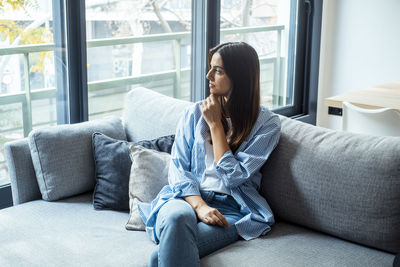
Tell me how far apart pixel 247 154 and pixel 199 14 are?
5.63ft

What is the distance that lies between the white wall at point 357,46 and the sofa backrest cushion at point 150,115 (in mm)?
2268

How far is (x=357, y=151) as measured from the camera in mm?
1925

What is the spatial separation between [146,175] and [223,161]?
36 cm

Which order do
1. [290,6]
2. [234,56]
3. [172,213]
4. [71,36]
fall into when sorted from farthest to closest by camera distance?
[290,6], [71,36], [234,56], [172,213]

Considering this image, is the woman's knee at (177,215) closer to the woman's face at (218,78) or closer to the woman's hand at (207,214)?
the woman's hand at (207,214)

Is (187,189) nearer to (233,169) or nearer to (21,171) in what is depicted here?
(233,169)

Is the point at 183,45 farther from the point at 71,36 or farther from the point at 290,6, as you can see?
the point at 290,6

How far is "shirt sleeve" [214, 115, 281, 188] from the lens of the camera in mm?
2000

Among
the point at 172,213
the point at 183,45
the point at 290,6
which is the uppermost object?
the point at 290,6

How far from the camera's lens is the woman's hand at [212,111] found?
6.95 ft

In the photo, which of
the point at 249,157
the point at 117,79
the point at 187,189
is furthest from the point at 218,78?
the point at 117,79

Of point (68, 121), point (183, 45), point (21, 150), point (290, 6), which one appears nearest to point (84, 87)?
point (68, 121)

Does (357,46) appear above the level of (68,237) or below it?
above

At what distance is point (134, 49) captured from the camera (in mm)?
3264
